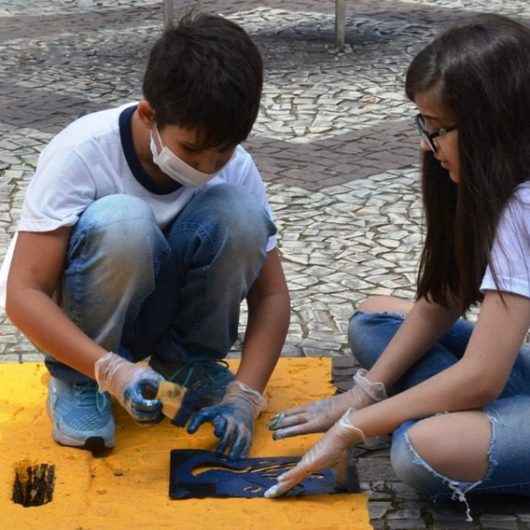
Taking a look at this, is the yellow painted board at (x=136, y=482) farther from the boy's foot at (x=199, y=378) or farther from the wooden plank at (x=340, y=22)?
the wooden plank at (x=340, y=22)

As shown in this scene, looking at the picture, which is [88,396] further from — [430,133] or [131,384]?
[430,133]

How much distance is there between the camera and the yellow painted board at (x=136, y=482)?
8.55ft

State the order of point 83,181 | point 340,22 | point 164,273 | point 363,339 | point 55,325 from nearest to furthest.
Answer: point 55,325, point 83,181, point 164,273, point 363,339, point 340,22

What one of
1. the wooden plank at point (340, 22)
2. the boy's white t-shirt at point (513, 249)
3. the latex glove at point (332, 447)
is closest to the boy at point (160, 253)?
the latex glove at point (332, 447)

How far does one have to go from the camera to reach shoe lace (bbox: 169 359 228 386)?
3.12 meters

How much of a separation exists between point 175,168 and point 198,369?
59 centimetres

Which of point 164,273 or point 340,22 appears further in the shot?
point 340,22

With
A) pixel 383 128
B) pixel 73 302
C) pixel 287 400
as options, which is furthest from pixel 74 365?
pixel 383 128

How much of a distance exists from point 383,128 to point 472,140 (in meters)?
3.50

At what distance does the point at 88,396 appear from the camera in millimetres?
2963

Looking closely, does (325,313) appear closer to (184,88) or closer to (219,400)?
(219,400)

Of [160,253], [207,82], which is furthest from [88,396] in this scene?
[207,82]

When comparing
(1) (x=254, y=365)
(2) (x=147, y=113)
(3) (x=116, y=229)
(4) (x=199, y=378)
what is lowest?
(4) (x=199, y=378)

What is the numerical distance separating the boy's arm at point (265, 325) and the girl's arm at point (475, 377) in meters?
0.43
